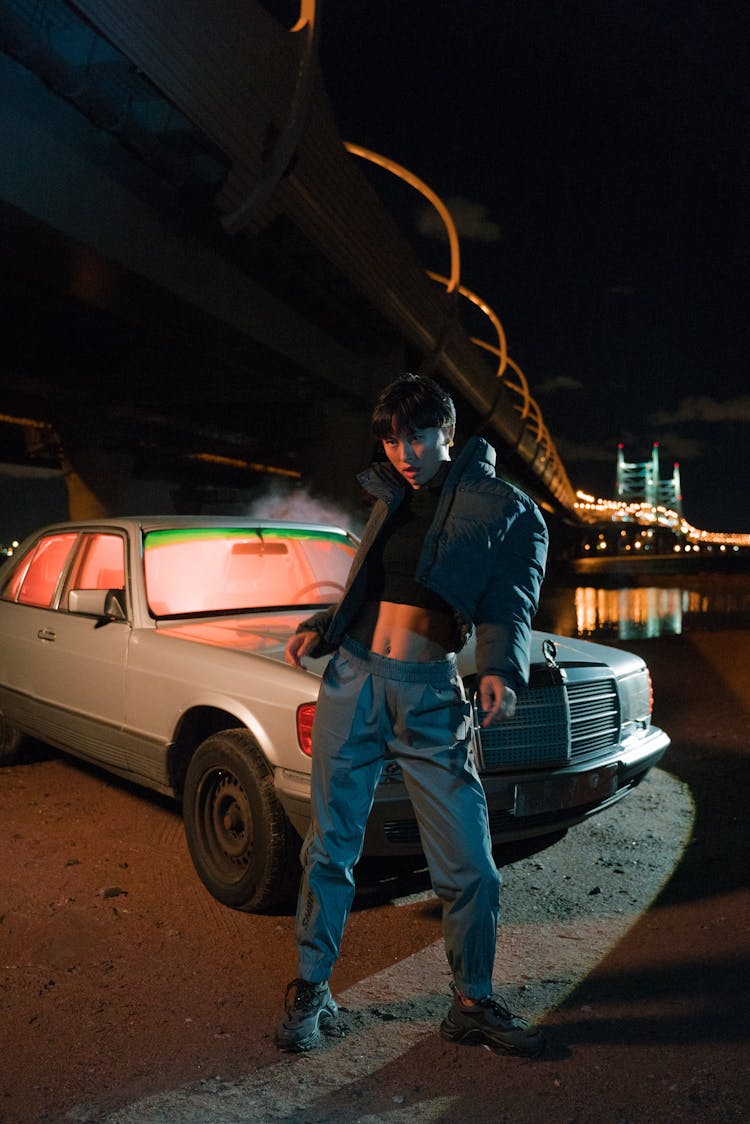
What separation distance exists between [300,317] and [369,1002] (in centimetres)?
2089

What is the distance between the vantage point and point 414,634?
9.66ft

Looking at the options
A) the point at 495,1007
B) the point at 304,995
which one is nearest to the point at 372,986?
the point at 304,995

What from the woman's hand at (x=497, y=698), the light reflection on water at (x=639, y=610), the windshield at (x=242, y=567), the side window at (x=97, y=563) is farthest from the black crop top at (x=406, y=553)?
the light reflection on water at (x=639, y=610)

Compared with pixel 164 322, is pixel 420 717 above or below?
below

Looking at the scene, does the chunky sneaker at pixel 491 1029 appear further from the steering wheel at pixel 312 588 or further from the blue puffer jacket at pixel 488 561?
the steering wheel at pixel 312 588

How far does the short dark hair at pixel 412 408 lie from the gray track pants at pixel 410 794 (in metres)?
0.69

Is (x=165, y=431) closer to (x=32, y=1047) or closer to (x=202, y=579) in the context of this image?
(x=202, y=579)

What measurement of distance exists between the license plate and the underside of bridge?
35.0ft

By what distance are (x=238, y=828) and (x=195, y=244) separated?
15.0m

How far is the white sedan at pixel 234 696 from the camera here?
3.81 meters

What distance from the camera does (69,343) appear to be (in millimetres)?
23672

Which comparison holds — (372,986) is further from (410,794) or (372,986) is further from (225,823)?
(225,823)

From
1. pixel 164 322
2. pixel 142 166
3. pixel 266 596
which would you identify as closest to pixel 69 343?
pixel 164 322

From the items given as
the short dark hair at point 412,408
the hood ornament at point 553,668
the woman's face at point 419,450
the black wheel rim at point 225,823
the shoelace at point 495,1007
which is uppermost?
the short dark hair at point 412,408
